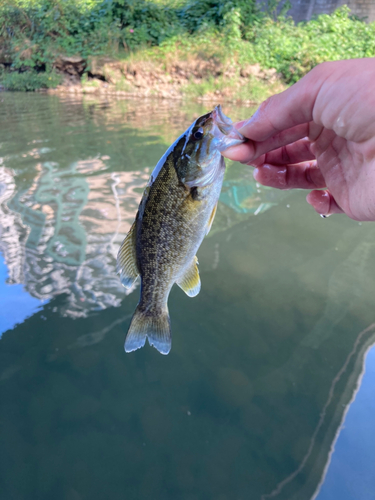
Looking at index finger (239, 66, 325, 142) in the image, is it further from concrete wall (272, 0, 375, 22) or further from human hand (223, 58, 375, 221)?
concrete wall (272, 0, 375, 22)

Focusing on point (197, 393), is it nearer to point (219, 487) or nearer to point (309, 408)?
point (219, 487)

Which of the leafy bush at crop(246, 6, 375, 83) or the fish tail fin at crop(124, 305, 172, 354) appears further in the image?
the leafy bush at crop(246, 6, 375, 83)

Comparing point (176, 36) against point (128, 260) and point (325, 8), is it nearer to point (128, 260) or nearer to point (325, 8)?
point (325, 8)

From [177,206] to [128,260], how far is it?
0.41 metres

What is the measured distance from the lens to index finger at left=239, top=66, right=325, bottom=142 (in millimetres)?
1491

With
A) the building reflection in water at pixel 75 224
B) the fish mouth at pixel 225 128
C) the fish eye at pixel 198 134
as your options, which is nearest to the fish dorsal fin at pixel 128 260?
the fish eye at pixel 198 134

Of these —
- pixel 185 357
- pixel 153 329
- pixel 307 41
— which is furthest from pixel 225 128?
pixel 307 41

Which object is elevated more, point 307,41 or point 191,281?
point 307,41

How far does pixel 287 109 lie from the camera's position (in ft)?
4.99

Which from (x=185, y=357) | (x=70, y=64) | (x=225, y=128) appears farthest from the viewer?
(x=70, y=64)

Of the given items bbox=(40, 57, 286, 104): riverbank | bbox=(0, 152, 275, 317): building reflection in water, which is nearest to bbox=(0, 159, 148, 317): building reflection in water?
bbox=(0, 152, 275, 317): building reflection in water

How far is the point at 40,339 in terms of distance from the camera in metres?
2.69

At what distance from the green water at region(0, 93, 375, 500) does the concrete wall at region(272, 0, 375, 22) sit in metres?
14.4

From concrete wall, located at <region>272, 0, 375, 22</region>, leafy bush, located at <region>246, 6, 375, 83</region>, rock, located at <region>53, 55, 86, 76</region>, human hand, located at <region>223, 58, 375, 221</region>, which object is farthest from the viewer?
concrete wall, located at <region>272, 0, 375, 22</region>
